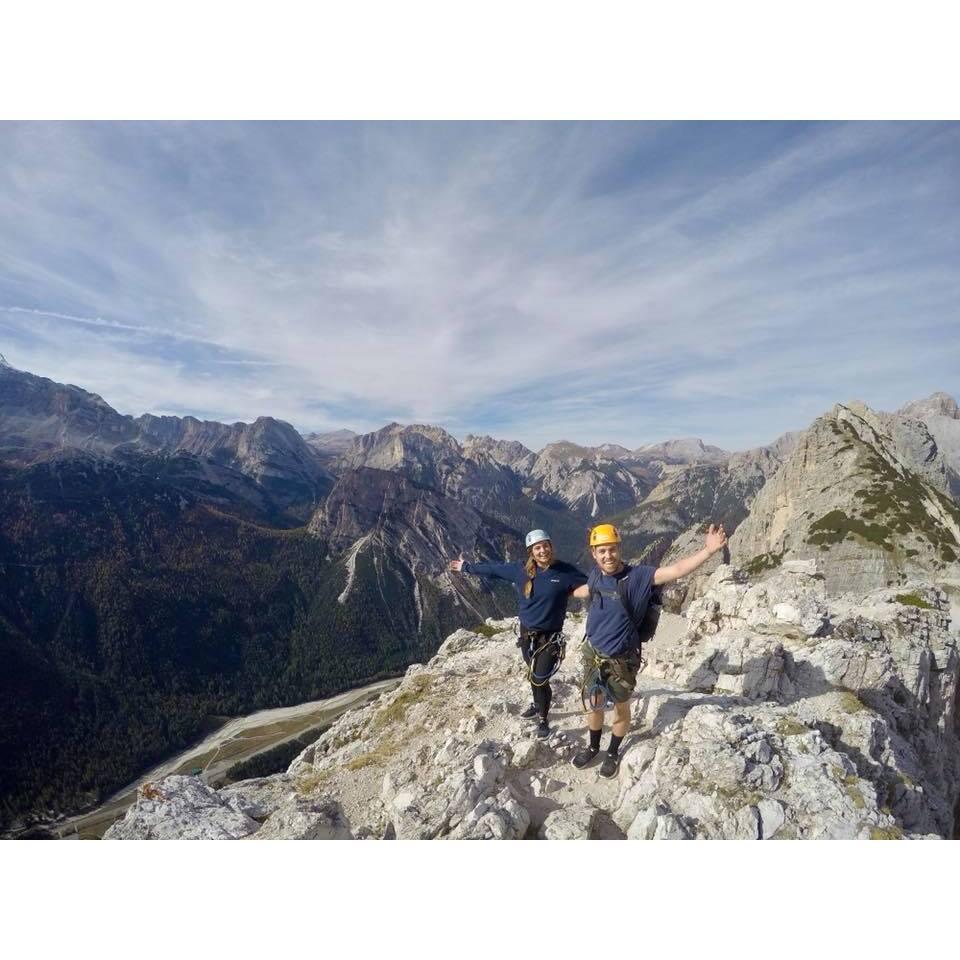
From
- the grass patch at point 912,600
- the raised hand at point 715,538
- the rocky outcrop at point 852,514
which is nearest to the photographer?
the raised hand at point 715,538

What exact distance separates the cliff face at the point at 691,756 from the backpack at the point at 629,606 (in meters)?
3.01

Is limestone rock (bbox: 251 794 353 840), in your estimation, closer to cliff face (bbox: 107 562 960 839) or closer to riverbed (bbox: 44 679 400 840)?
cliff face (bbox: 107 562 960 839)

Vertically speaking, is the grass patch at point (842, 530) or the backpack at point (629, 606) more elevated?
the grass patch at point (842, 530)

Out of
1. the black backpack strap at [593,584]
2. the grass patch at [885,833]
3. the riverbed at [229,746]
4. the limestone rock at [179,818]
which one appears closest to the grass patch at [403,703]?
the limestone rock at [179,818]

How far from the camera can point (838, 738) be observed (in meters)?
12.0

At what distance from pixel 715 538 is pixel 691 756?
5.19m

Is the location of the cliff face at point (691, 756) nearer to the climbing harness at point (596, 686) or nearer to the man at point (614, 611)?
the climbing harness at point (596, 686)

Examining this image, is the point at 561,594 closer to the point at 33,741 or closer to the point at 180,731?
the point at 180,731

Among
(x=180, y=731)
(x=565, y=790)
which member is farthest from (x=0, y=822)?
(x=565, y=790)

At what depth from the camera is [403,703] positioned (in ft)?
69.5

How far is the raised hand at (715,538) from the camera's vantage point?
7.61 metres

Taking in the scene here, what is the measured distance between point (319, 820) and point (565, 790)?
5.50m

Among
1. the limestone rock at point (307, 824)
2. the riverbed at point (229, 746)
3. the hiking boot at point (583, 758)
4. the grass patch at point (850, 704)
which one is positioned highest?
the grass patch at point (850, 704)

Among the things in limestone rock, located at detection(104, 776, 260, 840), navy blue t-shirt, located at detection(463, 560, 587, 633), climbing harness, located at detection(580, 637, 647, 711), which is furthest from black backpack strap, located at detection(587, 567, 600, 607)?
limestone rock, located at detection(104, 776, 260, 840)
